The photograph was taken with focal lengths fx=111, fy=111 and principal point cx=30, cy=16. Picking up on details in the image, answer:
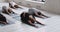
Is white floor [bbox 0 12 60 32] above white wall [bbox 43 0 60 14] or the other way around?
the other way around

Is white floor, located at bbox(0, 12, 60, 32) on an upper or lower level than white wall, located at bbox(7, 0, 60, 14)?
lower

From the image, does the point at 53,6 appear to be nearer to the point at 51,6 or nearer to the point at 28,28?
the point at 51,6

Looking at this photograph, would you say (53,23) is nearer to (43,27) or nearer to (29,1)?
(43,27)

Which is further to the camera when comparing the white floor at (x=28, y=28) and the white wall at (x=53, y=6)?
the white wall at (x=53, y=6)

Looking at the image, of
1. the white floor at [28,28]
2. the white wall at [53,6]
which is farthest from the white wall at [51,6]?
the white floor at [28,28]

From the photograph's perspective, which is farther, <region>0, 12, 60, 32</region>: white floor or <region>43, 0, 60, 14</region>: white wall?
<region>43, 0, 60, 14</region>: white wall

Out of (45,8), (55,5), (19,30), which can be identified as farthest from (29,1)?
(19,30)

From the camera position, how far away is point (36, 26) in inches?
140

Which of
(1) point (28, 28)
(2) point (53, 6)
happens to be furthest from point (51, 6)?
(1) point (28, 28)

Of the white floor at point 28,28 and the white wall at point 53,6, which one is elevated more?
the white wall at point 53,6

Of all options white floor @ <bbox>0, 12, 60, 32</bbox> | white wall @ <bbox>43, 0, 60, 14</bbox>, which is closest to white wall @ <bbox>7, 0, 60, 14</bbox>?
white wall @ <bbox>43, 0, 60, 14</bbox>

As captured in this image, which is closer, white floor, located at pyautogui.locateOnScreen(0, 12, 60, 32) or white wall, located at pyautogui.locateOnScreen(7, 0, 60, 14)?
white floor, located at pyautogui.locateOnScreen(0, 12, 60, 32)

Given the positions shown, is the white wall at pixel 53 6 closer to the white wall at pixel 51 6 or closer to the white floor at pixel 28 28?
the white wall at pixel 51 6

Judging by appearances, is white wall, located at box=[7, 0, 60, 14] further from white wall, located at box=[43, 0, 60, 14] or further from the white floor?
the white floor
